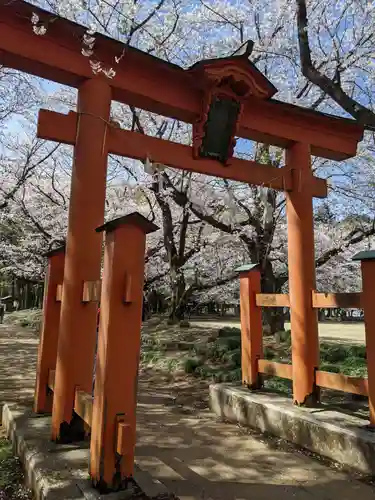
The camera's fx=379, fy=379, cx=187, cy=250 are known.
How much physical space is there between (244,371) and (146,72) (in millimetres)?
3894

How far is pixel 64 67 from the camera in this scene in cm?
365

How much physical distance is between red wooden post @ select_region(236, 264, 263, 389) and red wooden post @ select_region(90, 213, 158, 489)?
2.74 metres

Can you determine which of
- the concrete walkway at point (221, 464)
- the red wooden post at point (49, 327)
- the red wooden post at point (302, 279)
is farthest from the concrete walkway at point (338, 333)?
the red wooden post at point (49, 327)

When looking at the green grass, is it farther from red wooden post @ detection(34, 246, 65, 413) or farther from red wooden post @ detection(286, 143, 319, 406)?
red wooden post @ detection(286, 143, 319, 406)

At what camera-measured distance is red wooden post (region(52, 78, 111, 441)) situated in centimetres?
327

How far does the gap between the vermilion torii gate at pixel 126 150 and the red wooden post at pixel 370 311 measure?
92 cm

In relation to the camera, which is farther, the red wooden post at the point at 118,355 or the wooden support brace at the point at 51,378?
the wooden support brace at the point at 51,378

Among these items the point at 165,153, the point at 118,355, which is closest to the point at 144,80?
the point at 165,153

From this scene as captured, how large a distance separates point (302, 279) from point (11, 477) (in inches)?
139

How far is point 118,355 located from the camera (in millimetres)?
2508

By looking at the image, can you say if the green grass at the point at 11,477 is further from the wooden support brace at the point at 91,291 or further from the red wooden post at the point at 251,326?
the red wooden post at the point at 251,326

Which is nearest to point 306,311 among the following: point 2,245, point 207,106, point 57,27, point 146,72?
point 207,106

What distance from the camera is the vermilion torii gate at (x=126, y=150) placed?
8.59ft

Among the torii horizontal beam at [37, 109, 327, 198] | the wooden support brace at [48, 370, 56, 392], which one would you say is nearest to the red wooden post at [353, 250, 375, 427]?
the torii horizontal beam at [37, 109, 327, 198]
